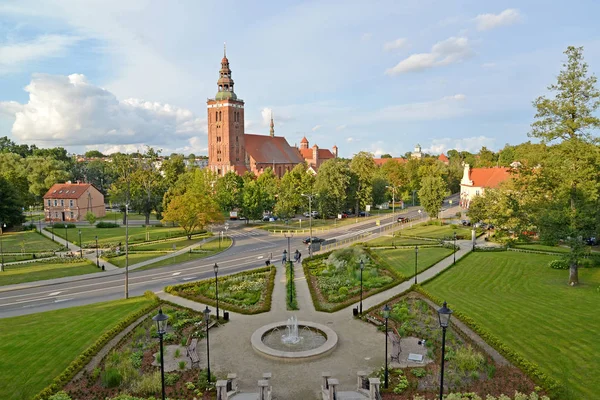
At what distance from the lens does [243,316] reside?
75.6ft

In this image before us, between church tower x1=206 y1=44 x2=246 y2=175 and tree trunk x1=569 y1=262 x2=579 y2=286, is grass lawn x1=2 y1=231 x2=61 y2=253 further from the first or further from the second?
tree trunk x1=569 y1=262 x2=579 y2=286

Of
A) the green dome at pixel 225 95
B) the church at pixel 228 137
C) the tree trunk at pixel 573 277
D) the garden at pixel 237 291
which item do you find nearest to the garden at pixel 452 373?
the garden at pixel 237 291

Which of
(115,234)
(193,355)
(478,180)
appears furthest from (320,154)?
(193,355)

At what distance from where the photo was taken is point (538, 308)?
22062 millimetres

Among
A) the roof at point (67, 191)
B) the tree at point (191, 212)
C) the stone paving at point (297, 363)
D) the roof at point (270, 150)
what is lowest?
the stone paving at point (297, 363)

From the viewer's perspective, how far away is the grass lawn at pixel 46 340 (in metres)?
15.0

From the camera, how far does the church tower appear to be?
10044 cm

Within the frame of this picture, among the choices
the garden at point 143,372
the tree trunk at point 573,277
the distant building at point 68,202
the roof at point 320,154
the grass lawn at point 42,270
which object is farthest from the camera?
the roof at point 320,154

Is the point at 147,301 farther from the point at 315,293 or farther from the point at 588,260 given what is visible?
the point at 588,260

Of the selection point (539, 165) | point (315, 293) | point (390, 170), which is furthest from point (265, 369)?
point (390, 170)

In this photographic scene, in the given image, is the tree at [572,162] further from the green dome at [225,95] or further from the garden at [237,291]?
the green dome at [225,95]

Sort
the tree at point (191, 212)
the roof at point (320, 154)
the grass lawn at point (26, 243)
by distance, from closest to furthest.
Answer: the grass lawn at point (26, 243)
the tree at point (191, 212)
the roof at point (320, 154)

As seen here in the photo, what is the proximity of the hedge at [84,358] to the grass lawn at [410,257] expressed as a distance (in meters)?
21.1

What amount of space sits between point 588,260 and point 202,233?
48008 mm
